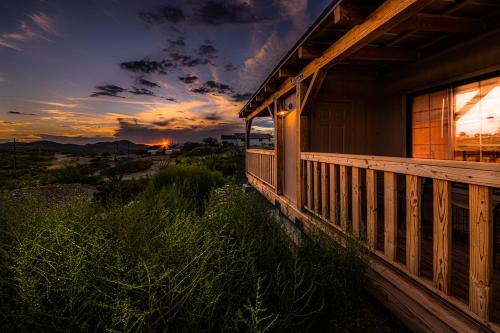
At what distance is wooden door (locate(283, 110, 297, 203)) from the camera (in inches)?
213

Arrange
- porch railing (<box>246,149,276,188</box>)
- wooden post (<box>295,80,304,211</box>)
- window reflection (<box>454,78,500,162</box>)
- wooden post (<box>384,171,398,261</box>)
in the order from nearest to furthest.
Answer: wooden post (<box>384,171,398,261</box>) → window reflection (<box>454,78,500,162</box>) → wooden post (<box>295,80,304,211</box>) → porch railing (<box>246,149,276,188</box>)

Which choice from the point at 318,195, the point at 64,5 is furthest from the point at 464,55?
the point at 64,5

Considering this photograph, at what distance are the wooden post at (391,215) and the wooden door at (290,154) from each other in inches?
113

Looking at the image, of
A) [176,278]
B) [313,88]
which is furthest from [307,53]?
[176,278]

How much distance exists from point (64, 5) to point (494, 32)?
35.5ft

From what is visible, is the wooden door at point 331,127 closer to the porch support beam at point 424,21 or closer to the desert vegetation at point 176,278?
the porch support beam at point 424,21

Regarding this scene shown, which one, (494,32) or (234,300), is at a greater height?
(494,32)

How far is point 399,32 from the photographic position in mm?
3420

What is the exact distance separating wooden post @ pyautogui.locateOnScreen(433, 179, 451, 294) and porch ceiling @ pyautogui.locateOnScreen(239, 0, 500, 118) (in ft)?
4.93

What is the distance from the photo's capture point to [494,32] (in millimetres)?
3137

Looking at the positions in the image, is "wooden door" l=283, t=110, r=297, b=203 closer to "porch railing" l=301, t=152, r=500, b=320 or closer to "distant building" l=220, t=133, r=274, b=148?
"porch railing" l=301, t=152, r=500, b=320

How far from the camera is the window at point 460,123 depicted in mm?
3484

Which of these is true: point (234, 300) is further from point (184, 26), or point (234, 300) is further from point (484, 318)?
point (184, 26)

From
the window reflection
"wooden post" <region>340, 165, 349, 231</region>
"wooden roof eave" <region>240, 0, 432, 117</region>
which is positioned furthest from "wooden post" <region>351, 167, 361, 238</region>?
the window reflection
